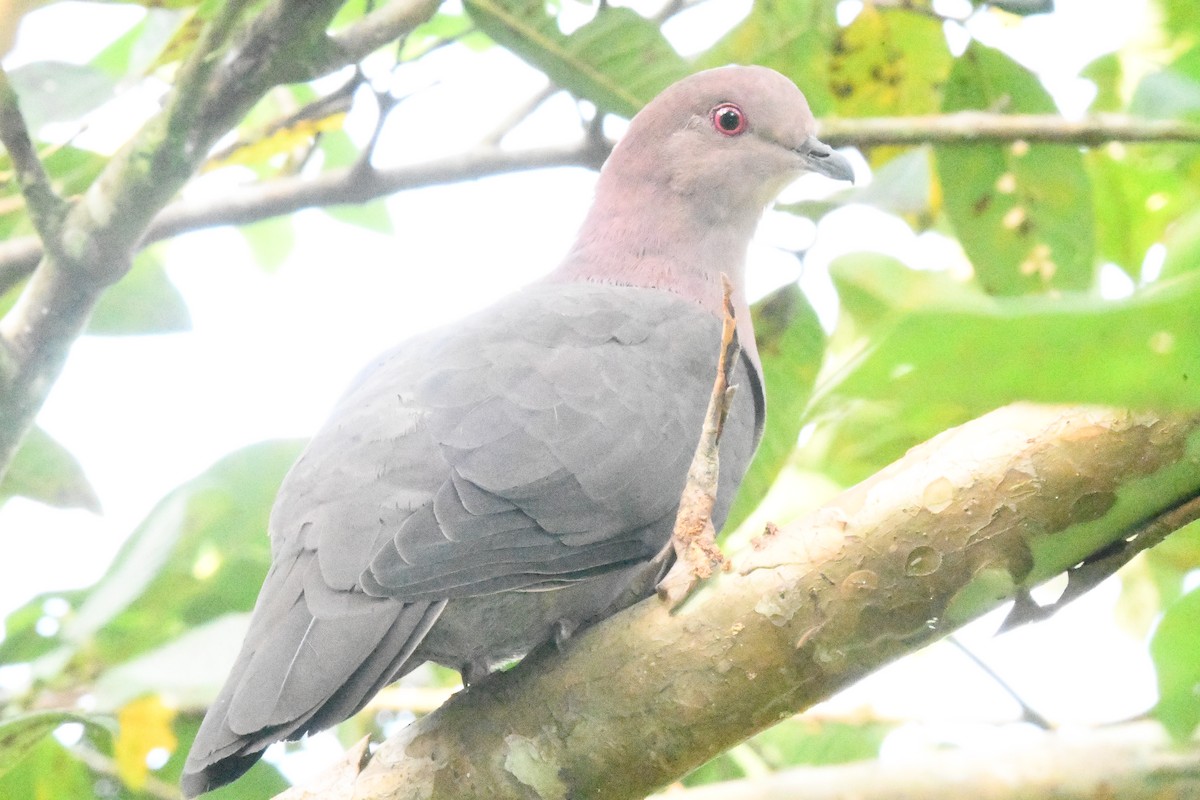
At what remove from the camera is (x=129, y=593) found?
98.4 inches

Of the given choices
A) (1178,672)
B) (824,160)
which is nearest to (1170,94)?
(1178,672)

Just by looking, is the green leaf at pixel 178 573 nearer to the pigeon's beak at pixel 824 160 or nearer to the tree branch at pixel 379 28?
the tree branch at pixel 379 28

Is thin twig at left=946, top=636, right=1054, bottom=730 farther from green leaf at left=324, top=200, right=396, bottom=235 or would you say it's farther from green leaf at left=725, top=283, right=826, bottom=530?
green leaf at left=324, top=200, right=396, bottom=235

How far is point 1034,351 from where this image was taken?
68 centimetres

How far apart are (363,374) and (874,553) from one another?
1.78 m

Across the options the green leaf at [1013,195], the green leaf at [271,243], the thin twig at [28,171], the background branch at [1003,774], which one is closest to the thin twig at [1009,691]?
the background branch at [1003,774]

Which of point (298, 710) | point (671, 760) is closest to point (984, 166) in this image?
point (671, 760)

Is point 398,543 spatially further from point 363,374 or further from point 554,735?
point 363,374

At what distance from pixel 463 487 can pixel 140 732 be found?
783 millimetres

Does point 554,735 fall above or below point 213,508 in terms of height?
above

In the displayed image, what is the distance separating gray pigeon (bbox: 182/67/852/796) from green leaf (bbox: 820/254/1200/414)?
1.61 meters

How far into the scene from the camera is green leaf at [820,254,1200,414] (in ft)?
2.21

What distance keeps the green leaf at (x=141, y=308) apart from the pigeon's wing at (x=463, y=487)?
601mm

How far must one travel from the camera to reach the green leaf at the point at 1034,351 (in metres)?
0.67
